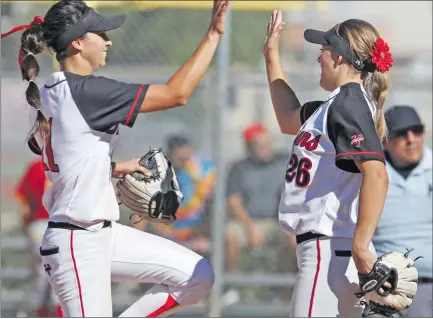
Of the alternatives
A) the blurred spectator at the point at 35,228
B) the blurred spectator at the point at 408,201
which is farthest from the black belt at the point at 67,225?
the blurred spectator at the point at 35,228

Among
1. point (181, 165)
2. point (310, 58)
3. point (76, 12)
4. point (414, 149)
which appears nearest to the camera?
point (76, 12)

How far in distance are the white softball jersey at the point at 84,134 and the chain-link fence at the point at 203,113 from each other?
3.44 m

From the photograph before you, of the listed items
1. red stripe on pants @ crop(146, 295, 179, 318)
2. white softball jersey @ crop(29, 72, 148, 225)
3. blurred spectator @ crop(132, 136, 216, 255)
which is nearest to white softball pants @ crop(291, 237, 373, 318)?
red stripe on pants @ crop(146, 295, 179, 318)

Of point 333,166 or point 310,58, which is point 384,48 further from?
point 310,58

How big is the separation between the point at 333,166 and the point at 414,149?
2246mm

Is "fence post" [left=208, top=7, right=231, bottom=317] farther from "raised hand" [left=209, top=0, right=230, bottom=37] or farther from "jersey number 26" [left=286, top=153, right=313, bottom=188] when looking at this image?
"jersey number 26" [left=286, top=153, right=313, bottom=188]

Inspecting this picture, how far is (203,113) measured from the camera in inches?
312

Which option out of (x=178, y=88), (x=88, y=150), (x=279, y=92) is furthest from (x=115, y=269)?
(x=279, y=92)

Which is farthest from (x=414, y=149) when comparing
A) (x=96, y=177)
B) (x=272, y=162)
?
(x=96, y=177)

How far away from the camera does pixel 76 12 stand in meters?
3.98

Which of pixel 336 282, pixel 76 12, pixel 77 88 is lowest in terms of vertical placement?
pixel 336 282

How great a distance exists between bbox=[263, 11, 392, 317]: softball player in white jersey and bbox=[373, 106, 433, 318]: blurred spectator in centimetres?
188

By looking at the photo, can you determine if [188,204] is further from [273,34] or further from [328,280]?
[328,280]

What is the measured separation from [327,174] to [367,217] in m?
0.31
